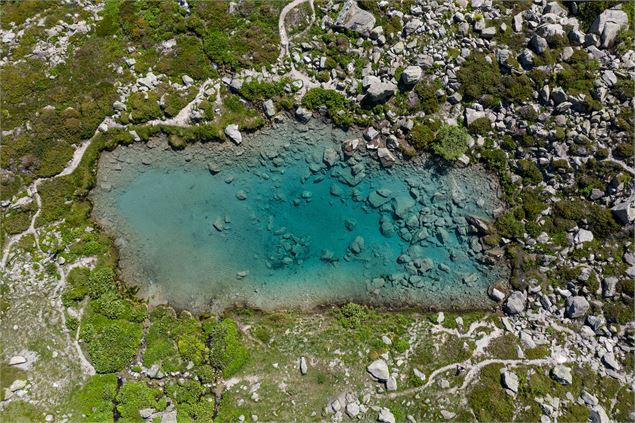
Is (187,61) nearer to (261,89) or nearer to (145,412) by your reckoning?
(261,89)

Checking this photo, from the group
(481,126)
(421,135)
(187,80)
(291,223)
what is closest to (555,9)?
(481,126)

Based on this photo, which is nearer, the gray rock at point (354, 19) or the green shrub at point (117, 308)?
the green shrub at point (117, 308)

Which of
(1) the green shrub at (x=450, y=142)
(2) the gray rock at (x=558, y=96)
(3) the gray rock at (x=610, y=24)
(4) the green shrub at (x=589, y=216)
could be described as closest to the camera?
(4) the green shrub at (x=589, y=216)

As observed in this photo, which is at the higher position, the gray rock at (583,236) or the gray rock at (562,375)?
the gray rock at (583,236)

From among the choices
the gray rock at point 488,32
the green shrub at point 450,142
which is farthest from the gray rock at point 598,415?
the gray rock at point 488,32

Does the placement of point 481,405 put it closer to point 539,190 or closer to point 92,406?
point 539,190

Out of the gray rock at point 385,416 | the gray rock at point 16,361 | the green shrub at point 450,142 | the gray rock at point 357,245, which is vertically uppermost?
the green shrub at point 450,142

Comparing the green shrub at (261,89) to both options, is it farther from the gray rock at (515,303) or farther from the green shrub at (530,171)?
the gray rock at (515,303)
